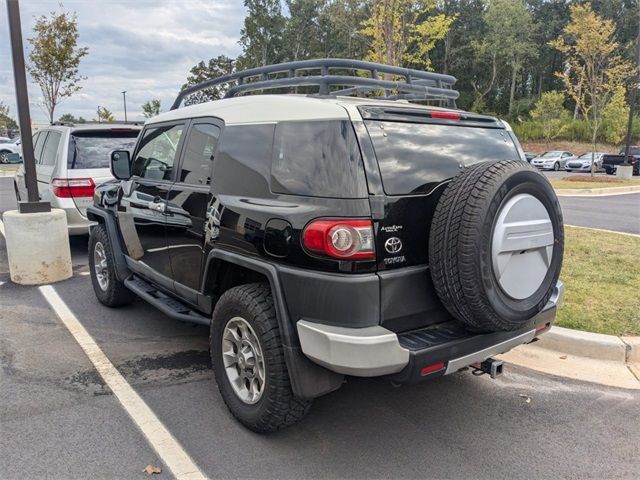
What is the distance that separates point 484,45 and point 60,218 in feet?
176

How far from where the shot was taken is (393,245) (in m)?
2.58

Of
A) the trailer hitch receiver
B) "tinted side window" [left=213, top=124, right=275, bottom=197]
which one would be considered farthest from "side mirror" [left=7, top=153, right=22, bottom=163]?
the trailer hitch receiver

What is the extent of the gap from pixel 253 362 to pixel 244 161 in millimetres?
1197

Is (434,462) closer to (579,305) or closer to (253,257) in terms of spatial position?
(253,257)

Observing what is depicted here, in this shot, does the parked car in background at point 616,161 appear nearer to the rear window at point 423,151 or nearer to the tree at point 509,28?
the tree at point 509,28

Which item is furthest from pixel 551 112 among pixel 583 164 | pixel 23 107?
pixel 23 107

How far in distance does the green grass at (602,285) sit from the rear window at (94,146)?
582cm

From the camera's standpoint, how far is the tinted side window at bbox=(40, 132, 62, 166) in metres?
7.33

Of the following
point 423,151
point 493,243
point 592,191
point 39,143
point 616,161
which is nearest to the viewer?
point 493,243

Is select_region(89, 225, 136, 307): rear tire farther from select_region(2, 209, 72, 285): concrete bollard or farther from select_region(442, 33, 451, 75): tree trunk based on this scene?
select_region(442, 33, 451, 75): tree trunk

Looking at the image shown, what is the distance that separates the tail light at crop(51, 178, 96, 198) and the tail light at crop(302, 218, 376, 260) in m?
5.57

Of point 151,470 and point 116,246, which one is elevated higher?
point 116,246

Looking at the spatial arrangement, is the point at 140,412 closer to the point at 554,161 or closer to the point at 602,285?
the point at 602,285

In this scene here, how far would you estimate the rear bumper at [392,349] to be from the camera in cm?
240
